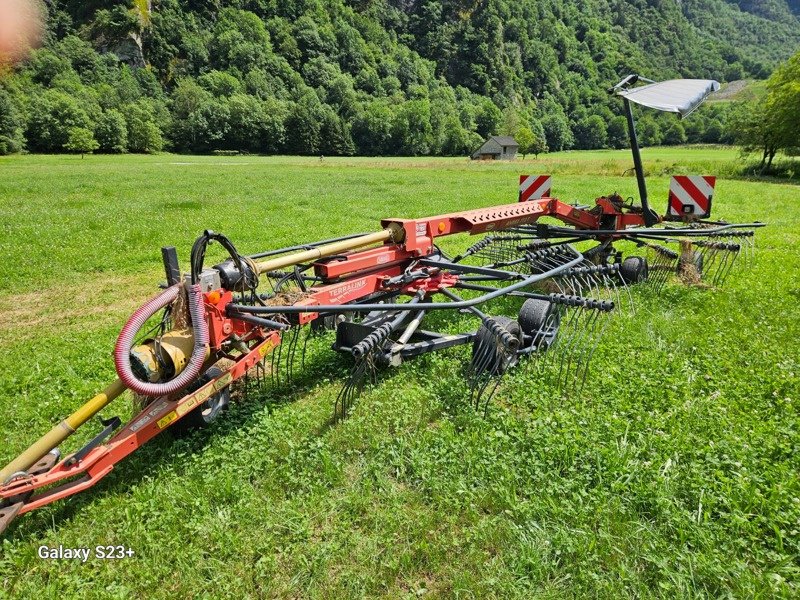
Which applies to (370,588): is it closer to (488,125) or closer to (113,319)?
(113,319)

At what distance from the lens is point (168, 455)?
4004 mm

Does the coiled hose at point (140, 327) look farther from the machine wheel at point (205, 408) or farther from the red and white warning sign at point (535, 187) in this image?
the red and white warning sign at point (535, 187)

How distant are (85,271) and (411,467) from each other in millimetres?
9166

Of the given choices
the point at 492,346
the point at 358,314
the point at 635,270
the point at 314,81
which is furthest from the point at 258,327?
the point at 314,81

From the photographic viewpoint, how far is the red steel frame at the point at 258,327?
3.16 metres

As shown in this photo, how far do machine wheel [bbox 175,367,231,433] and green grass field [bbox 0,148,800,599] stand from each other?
0.11 m

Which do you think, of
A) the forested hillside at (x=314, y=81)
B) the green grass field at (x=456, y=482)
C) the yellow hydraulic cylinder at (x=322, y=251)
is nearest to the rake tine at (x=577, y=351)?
the green grass field at (x=456, y=482)

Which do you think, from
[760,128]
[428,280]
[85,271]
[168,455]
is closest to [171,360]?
[168,455]

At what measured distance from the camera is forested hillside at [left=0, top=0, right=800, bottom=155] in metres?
75.6

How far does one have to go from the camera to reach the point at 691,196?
7770mm

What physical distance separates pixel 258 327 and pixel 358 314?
2.40 m

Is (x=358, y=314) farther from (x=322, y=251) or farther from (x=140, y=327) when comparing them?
(x=140, y=327)

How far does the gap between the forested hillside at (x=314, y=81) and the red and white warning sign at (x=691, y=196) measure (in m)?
44.5

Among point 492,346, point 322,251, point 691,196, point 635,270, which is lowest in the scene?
point 635,270
